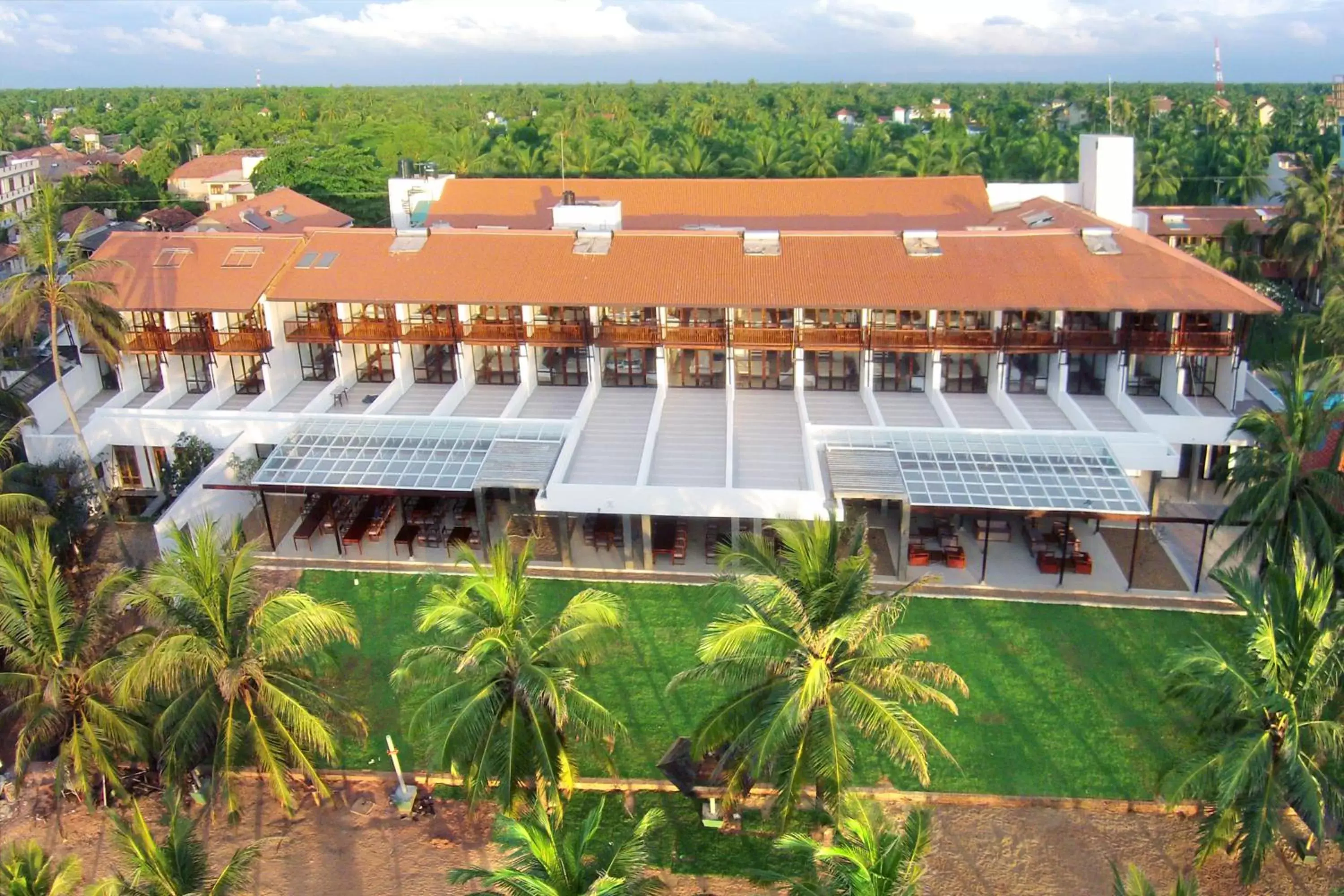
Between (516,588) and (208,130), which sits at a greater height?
(208,130)

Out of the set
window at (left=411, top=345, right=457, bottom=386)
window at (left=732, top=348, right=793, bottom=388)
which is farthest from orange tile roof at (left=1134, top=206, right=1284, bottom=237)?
window at (left=411, top=345, right=457, bottom=386)

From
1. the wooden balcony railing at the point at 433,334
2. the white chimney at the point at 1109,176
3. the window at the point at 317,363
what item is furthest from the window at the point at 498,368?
the white chimney at the point at 1109,176

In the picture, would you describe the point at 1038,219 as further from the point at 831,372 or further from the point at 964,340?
the point at 831,372

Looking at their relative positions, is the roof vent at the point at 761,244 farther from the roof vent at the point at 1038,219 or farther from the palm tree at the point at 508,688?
the palm tree at the point at 508,688

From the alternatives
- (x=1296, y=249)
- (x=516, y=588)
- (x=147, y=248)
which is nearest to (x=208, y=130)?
(x=147, y=248)

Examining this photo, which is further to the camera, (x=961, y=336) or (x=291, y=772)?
(x=961, y=336)

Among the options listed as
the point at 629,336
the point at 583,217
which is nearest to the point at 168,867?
the point at 629,336

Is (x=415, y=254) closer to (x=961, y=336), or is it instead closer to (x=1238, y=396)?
(x=961, y=336)
